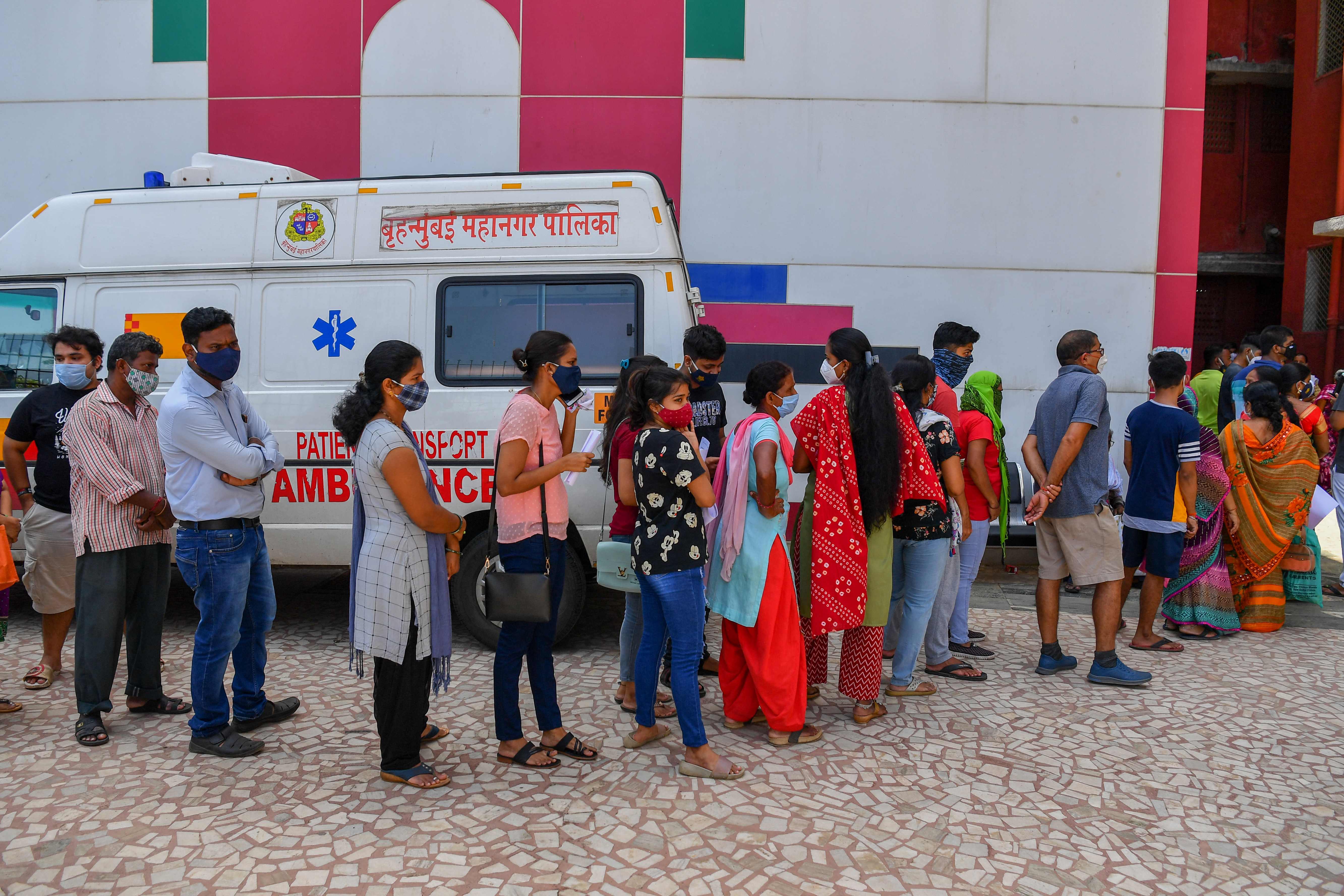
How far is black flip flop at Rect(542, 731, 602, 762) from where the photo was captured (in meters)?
3.46

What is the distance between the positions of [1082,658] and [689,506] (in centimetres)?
280

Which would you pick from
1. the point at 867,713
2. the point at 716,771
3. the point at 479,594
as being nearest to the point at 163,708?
the point at 479,594

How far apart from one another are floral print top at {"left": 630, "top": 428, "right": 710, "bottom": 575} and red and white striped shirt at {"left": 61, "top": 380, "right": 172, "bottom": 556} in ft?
6.32

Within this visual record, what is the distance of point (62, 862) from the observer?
2.72 metres

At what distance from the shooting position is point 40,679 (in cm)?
425

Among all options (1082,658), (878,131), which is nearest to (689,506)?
(1082,658)

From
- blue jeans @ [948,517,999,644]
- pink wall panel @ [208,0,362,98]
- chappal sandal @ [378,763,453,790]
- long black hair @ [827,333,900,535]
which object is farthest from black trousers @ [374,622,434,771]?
pink wall panel @ [208,0,362,98]

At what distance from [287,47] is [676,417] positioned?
6795 millimetres

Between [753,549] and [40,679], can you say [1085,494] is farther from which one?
[40,679]

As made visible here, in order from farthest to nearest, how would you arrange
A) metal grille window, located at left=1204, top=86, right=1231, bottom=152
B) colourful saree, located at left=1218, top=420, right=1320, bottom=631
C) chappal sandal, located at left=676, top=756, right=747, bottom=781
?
metal grille window, located at left=1204, top=86, right=1231, bottom=152, colourful saree, located at left=1218, top=420, right=1320, bottom=631, chappal sandal, located at left=676, top=756, right=747, bottom=781

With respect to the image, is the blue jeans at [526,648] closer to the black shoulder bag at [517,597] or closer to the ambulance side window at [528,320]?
the black shoulder bag at [517,597]

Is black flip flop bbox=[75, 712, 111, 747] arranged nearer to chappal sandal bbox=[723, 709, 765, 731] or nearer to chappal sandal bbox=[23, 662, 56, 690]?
chappal sandal bbox=[23, 662, 56, 690]

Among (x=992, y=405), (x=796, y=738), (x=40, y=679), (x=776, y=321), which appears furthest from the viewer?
(x=776, y=321)

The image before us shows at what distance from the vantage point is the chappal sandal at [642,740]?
359 cm
